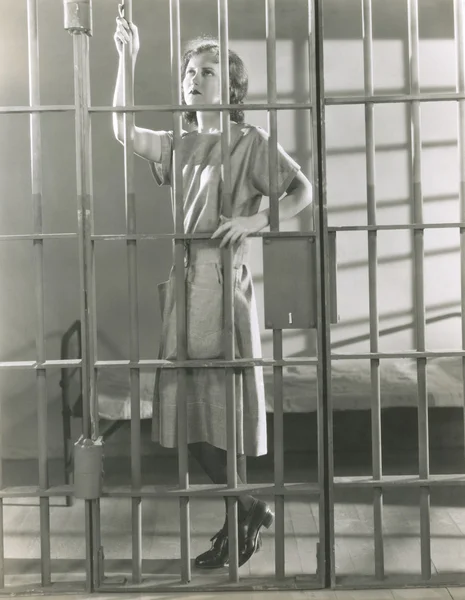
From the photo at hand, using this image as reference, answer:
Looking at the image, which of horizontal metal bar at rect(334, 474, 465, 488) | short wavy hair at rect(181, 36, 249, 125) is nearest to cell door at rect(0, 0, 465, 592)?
horizontal metal bar at rect(334, 474, 465, 488)

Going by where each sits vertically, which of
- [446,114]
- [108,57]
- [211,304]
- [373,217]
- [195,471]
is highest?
[108,57]

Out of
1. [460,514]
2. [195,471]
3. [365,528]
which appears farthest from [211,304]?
[195,471]

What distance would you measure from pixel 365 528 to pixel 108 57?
11.1 ft

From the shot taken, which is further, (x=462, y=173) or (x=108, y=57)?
(x=108, y=57)

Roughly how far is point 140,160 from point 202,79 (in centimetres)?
227

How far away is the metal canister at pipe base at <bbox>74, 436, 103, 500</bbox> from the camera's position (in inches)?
95.9

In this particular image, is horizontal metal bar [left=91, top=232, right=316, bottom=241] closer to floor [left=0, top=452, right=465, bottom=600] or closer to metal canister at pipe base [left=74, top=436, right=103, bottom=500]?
metal canister at pipe base [left=74, top=436, right=103, bottom=500]

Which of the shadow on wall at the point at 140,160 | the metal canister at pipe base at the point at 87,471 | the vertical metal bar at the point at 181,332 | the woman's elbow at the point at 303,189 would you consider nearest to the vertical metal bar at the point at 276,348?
the woman's elbow at the point at 303,189

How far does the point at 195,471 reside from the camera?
4.43 m

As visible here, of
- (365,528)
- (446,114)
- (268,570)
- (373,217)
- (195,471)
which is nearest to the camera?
(373,217)

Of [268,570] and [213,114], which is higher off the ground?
[213,114]

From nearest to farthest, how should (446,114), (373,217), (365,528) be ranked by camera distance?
(373,217) → (365,528) → (446,114)

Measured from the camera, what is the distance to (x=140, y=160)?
4.82m

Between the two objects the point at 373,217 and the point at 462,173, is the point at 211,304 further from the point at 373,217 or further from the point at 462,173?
the point at 462,173
